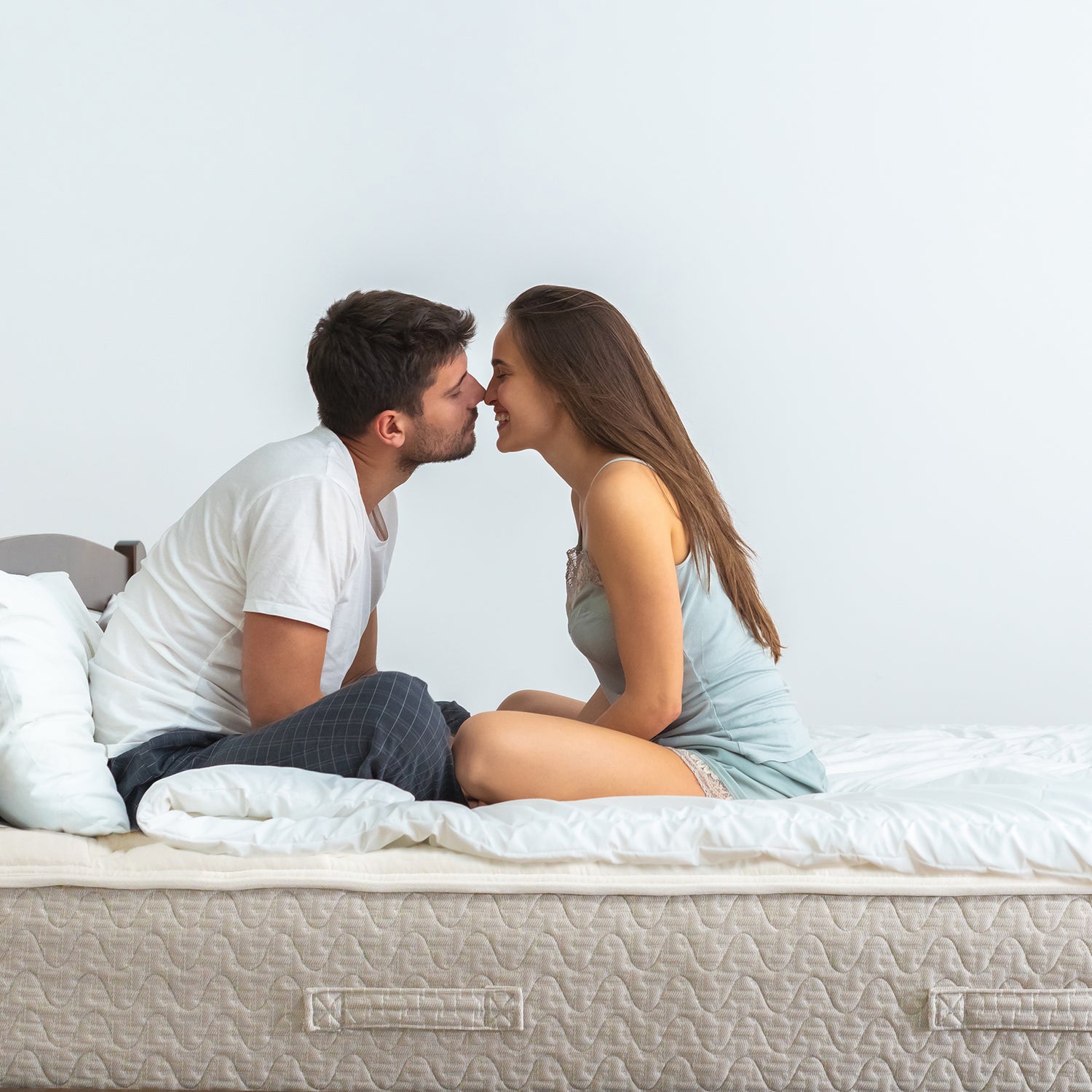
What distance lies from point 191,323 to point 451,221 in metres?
0.78

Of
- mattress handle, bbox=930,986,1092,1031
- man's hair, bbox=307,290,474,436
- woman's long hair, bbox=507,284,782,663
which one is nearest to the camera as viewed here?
mattress handle, bbox=930,986,1092,1031

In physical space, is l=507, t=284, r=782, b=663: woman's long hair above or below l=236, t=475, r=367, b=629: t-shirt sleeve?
above

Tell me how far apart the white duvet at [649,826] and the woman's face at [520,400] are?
62cm

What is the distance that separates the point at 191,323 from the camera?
2908 millimetres

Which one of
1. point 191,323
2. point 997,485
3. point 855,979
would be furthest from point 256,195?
point 855,979

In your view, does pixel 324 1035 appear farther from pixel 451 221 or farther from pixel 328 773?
pixel 451 221

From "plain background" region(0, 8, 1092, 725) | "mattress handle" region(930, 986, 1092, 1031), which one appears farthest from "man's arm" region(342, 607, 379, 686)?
"mattress handle" region(930, 986, 1092, 1031)

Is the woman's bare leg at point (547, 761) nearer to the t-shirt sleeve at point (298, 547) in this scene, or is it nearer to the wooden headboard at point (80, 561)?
the t-shirt sleeve at point (298, 547)

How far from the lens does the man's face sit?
180 cm

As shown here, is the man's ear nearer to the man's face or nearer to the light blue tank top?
the man's face

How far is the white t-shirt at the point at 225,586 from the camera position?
1480 mm

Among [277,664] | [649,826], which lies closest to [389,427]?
[277,664]

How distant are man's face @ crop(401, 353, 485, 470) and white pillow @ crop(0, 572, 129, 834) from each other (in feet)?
2.05

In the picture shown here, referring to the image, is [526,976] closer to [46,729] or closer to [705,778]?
[705,778]
